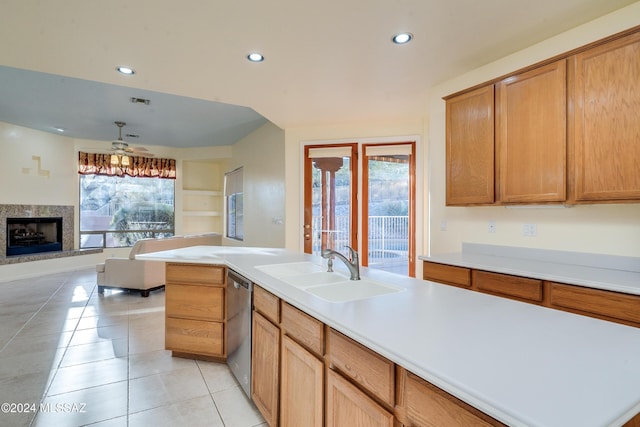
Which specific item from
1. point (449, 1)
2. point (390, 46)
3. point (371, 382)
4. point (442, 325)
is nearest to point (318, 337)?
point (371, 382)

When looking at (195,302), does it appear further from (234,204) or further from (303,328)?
(234,204)

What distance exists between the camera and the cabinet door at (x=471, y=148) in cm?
255

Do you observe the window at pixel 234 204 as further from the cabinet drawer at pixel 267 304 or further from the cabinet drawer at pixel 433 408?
the cabinet drawer at pixel 433 408

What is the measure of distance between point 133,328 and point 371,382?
3225 millimetres

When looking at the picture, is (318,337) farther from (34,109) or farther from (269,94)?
(34,109)

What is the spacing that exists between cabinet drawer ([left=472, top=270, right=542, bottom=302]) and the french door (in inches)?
77.3

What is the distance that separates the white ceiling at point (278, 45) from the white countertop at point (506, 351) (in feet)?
5.94

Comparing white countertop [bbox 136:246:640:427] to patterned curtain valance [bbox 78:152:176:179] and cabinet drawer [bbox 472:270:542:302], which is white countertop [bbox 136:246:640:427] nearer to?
cabinet drawer [bbox 472:270:542:302]

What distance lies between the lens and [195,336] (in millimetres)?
2561

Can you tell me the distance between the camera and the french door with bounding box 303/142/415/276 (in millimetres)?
4316

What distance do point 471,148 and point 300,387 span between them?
232 cm

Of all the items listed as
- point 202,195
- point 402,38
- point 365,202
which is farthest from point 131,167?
point 402,38

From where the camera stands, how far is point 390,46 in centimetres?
245

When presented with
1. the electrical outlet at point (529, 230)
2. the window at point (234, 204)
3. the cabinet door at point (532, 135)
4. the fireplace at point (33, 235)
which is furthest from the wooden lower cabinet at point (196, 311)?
the fireplace at point (33, 235)
